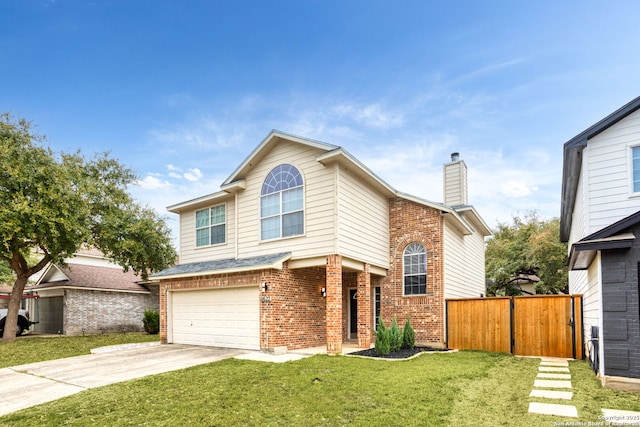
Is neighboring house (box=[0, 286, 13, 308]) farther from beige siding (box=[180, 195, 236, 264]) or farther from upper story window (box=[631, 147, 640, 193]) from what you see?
upper story window (box=[631, 147, 640, 193])

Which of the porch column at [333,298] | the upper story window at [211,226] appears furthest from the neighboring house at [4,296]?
the porch column at [333,298]

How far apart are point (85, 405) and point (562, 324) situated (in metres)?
11.2

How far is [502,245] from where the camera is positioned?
27922mm

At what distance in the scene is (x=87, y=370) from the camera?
368 inches

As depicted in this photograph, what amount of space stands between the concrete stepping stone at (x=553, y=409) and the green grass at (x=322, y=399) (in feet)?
0.35

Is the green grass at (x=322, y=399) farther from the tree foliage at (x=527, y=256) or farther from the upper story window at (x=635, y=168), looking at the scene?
the tree foliage at (x=527, y=256)

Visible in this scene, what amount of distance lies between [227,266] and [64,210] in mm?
6475

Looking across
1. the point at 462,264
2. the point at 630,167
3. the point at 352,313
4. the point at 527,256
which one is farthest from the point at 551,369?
the point at 527,256

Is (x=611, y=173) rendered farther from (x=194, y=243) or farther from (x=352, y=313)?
(x=194, y=243)

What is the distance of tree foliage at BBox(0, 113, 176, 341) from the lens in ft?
45.2

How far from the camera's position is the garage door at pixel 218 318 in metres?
12.0

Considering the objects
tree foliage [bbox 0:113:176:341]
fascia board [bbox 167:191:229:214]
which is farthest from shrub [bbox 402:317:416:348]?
tree foliage [bbox 0:113:176:341]

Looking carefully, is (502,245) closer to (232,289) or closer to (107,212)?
(232,289)

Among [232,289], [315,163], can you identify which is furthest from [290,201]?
[232,289]
